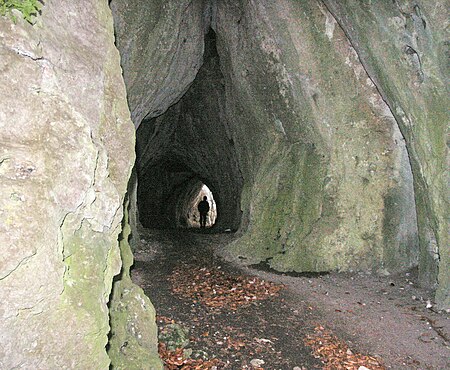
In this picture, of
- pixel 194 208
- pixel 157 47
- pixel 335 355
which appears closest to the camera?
pixel 335 355

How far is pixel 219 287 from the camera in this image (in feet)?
25.8

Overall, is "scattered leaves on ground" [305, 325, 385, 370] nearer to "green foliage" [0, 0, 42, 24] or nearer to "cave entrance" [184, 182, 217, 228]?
"green foliage" [0, 0, 42, 24]

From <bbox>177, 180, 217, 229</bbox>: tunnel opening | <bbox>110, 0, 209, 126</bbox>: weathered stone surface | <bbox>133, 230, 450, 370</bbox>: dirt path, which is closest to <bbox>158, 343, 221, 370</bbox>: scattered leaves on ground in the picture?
<bbox>133, 230, 450, 370</bbox>: dirt path

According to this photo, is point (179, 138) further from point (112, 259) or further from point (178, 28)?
point (112, 259)

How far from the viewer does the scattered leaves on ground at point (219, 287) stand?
23.1 feet

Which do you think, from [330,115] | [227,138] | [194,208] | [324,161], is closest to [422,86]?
[330,115]

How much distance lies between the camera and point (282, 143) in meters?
11.1

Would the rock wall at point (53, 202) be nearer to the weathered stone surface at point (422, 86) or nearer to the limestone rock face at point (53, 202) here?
the limestone rock face at point (53, 202)

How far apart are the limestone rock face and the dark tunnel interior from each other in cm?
1147

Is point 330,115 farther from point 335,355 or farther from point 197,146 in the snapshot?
point 197,146

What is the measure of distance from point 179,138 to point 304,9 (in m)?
11.9

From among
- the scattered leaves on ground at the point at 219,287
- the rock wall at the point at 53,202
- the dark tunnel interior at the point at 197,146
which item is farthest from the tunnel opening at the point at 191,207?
the rock wall at the point at 53,202

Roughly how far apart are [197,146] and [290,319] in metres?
14.2

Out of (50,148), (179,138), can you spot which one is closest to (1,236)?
(50,148)
